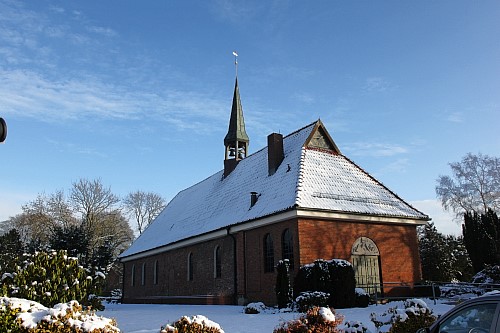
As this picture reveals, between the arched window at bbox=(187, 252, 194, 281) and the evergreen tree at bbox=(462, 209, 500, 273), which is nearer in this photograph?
the evergreen tree at bbox=(462, 209, 500, 273)

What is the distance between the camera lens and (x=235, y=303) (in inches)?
935

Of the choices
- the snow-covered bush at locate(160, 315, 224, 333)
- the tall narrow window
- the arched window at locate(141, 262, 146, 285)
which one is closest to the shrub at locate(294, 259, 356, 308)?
the snow-covered bush at locate(160, 315, 224, 333)

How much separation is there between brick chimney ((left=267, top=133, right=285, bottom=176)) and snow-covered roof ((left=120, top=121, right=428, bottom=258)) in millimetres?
337

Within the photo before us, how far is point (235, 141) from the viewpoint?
32.4m

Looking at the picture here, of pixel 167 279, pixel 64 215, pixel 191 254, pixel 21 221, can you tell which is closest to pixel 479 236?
pixel 191 254

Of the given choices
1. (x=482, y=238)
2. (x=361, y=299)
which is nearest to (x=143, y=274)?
(x=361, y=299)

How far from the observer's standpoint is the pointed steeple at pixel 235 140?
106ft

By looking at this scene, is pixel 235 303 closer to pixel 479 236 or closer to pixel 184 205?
pixel 184 205

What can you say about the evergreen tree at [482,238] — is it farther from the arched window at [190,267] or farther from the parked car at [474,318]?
the parked car at [474,318]

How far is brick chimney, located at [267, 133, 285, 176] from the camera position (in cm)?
2523

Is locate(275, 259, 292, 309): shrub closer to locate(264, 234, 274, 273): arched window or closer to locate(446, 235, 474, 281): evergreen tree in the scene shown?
locate(264, 234, 274, 273): arched window

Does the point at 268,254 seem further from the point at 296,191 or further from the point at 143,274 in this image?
the point at 143,274

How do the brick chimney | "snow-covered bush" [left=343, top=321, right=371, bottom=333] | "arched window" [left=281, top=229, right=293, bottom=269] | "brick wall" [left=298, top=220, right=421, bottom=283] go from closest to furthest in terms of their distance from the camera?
1. "snow-covered bush" [left=343, top=321, right=371, bottom=333]
2. "brick wall" [left=298, top=220, right=421, bottom=283]
3. "arched window" [left=281, top=229, right=293, bottom=269]
4. the brick chimney

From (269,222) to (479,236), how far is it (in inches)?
597
